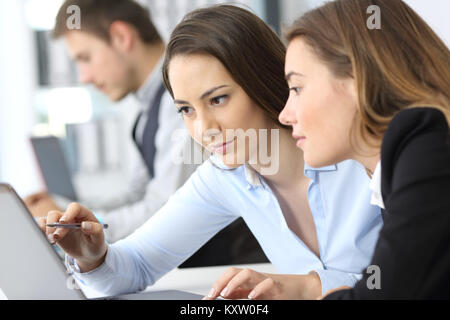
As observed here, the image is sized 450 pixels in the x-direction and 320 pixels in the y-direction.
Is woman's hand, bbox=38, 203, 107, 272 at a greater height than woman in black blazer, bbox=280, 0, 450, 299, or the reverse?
woman in black blazer, bbox=280, 0, 450, 299

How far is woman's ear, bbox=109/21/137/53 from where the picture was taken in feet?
5.58

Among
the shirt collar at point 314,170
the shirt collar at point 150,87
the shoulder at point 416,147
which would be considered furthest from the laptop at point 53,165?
the shoulder at point 416,147

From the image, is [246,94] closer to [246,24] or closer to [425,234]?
[246,24]

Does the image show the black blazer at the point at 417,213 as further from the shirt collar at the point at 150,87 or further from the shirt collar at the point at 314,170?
the shirt collar at the point at 150,87

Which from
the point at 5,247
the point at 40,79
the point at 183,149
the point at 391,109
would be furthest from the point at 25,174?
the point at 391,109

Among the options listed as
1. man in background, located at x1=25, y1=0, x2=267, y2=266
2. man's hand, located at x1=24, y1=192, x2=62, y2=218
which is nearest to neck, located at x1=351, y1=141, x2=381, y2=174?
man in background, located at x1=25, y1=0, x2=267, y2=266

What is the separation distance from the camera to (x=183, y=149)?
4.83ft

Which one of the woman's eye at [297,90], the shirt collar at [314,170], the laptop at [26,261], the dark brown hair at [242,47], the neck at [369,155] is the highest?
the dark brown hair at [242,47]

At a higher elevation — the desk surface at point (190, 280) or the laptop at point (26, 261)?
the laptop at point (26, 261)

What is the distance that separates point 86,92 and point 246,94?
2.50m

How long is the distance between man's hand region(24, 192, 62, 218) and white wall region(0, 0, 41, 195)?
1794 millimetres

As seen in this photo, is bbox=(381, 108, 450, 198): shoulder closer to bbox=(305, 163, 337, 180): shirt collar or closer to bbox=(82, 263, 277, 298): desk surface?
bbox=(305, 163, 337, 180): shirt collar

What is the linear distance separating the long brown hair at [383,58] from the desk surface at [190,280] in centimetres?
42

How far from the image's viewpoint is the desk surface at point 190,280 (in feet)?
3.00
